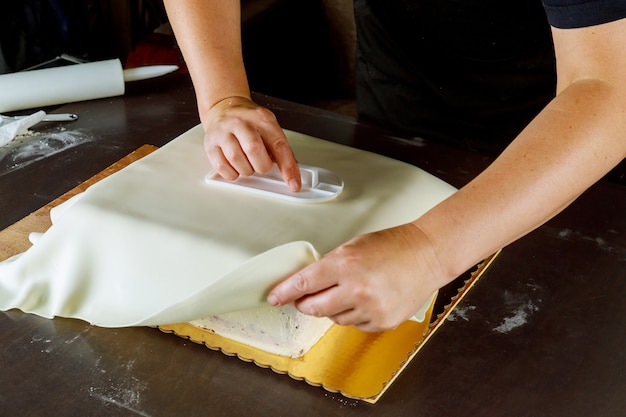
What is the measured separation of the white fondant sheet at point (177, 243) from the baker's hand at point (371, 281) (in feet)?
0.17

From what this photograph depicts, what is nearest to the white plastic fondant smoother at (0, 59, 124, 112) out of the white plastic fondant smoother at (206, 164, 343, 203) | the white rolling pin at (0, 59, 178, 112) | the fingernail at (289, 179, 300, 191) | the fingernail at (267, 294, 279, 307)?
the white rolling pin at (0, 59, 178, 112)


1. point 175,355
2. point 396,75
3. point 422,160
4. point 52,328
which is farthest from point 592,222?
point 52,328

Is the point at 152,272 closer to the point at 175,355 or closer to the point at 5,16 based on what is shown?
the point at 175,355

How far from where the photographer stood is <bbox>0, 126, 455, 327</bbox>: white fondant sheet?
903 millimetres

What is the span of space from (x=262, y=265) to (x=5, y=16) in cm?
172

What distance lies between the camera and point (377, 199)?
1.05m

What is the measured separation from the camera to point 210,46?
49.8 inches

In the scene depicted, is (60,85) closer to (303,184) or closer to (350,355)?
(303,184)

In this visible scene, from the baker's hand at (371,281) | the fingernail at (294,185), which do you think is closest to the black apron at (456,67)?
the fingernail at (294,185)

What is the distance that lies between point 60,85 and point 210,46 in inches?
17.3

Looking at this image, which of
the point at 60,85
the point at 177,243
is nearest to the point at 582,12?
the point at 177,243

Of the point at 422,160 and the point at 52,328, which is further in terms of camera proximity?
the point at 422,160

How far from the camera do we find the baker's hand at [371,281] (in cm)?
82

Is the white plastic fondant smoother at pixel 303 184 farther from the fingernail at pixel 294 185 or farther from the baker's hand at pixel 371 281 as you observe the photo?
the baker's hand at pixel 371 281
